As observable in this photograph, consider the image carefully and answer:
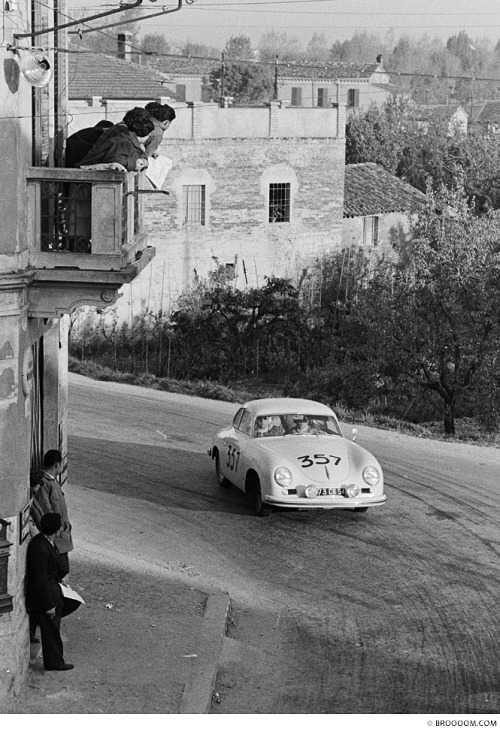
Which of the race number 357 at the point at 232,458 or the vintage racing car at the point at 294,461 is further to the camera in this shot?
the race number 357 at the point at 232,458

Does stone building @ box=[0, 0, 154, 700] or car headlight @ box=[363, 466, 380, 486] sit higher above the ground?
stone building @ box=[0, 0, 154, 700]

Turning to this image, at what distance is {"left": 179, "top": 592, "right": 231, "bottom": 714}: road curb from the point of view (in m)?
10.3

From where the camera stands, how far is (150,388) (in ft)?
89.2

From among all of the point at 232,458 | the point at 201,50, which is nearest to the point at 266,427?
the point at 232,458

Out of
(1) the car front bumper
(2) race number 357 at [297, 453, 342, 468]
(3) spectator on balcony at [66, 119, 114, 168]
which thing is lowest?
(1) the car front bumper

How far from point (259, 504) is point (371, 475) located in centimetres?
150

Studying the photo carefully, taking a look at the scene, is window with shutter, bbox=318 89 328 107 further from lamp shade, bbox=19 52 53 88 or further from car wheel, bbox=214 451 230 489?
lamp shade, bbox=19 52 53 88

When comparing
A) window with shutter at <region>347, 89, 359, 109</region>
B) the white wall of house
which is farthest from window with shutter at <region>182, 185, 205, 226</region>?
window with shutter at <region>347, 89, 359, 109</region>

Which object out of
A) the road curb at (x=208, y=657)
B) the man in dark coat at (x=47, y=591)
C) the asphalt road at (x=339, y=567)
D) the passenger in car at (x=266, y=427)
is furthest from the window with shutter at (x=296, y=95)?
the man in dark coat at (x=47, y=591)

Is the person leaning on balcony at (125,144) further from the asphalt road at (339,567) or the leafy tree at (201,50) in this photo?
the leafy tree at (201,50)

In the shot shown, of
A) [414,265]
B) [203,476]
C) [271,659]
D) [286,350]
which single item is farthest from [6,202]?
[286,350]

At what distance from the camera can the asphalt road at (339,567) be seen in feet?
36.1

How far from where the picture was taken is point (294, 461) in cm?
1566

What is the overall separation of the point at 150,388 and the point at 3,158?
58.1ft
